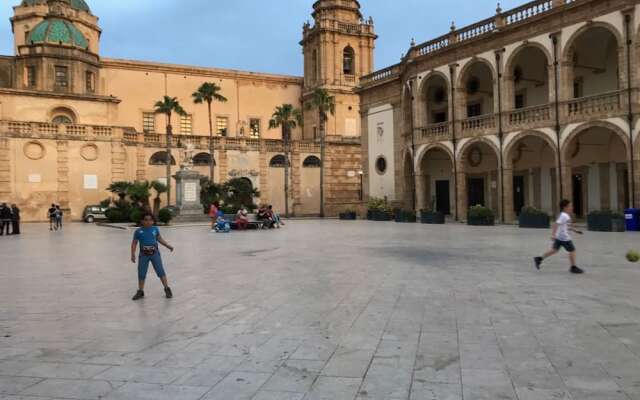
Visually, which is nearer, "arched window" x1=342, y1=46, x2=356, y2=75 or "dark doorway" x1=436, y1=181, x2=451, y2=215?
"dark doorway" x1=436, y1=181, x2=451, y2=215

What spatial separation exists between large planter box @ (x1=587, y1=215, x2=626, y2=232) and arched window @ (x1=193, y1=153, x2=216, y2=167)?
3222cm

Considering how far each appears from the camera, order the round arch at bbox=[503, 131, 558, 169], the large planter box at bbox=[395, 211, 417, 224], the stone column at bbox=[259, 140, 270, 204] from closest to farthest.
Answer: the round arch at bbox=[503, 131, 558, 169] → the large planter box at bbox=[395, 211, 417, 224] → the stone column at bbox=[259, 140, 270, 204]

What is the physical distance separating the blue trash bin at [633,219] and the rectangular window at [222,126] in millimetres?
43266

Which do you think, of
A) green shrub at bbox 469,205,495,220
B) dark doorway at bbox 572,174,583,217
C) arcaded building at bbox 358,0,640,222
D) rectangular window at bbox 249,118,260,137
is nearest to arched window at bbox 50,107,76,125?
rectangular window at bbox 249,118,260,137

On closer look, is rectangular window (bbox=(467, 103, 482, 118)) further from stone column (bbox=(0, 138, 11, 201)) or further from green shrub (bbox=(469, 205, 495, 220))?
stone column (bbox=(0, 138, 11, 201))

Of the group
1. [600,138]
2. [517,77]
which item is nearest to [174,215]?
[517,77]

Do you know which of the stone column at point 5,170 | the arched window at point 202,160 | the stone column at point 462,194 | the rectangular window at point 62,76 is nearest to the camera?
the stone column at point 462,194

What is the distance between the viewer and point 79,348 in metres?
5.30

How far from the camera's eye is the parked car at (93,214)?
126ft

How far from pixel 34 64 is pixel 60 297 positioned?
45.9 metres

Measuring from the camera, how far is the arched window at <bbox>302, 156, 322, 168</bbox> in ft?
165

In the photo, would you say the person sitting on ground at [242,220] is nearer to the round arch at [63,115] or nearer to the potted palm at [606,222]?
the potted palm at [606,222]

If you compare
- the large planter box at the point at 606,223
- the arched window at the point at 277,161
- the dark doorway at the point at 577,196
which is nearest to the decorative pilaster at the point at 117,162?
the arched window at the point at 277,161

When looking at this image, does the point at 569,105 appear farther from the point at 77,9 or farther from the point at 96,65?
the point at 77,9
